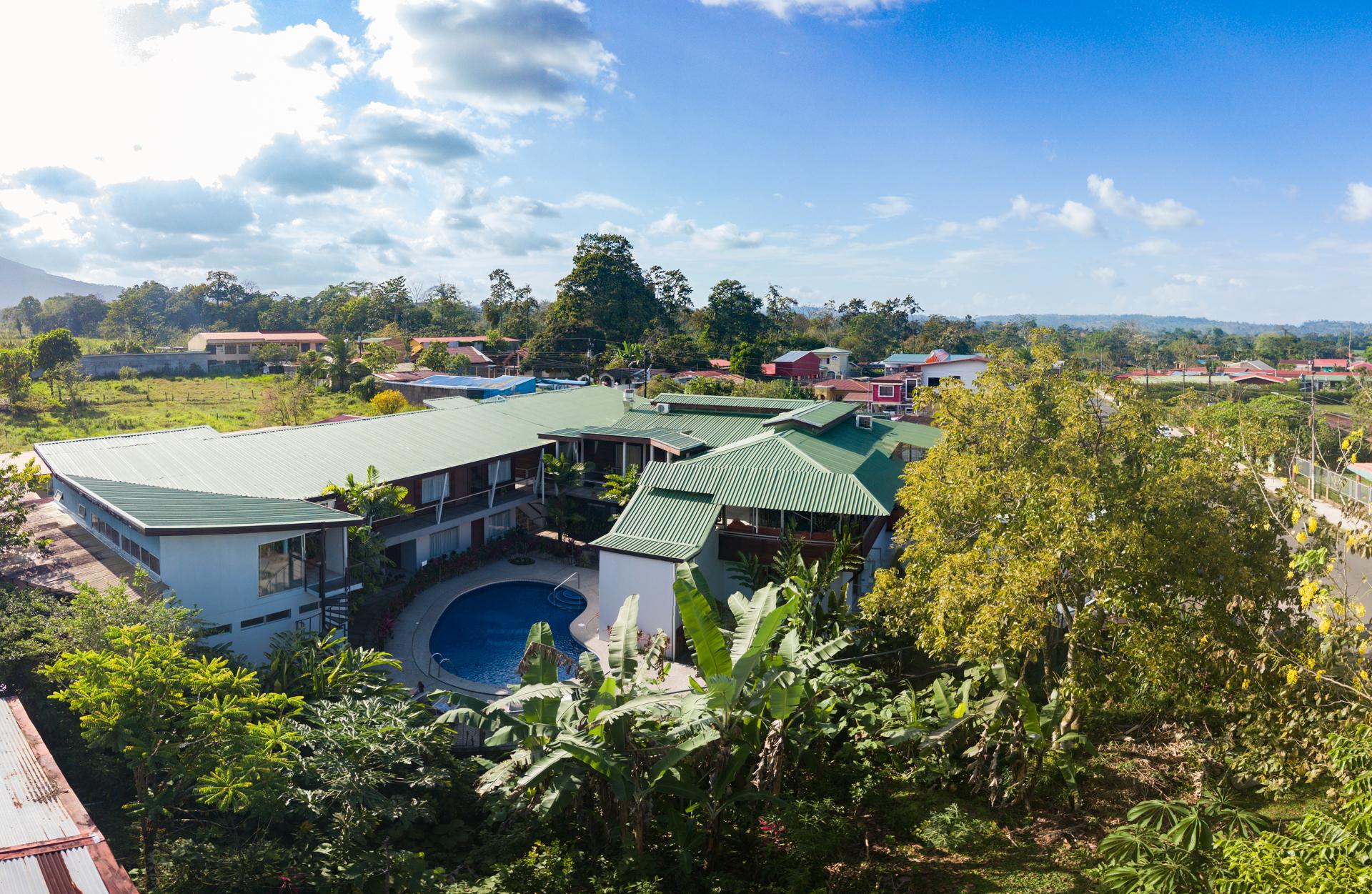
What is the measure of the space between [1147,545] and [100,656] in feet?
47.9

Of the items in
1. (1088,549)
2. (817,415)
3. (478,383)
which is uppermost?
(478,383)

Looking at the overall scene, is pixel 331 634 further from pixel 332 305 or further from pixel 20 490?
pixel 332 305

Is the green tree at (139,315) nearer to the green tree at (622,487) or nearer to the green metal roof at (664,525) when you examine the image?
the green tree at (622,487)

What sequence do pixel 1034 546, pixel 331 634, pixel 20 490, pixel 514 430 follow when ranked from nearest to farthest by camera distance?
pixel 1034 546, pixel 331 634, pixel 20 490, pixel 514 430

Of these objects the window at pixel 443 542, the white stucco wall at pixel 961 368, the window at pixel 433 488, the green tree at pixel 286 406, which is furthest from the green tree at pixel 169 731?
the white stucco wall at pixel 961 368

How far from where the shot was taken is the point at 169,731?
1050cm

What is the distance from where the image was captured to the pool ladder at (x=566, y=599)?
2406 centimetres

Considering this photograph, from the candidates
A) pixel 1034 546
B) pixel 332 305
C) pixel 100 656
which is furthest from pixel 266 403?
pixel 332 305

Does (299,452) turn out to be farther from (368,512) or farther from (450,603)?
(450,603)

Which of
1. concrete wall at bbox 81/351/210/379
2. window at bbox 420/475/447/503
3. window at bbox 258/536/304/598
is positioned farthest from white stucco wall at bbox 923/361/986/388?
concrete wall at bbox 81/351/210/379

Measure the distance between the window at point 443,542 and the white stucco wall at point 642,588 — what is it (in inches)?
311

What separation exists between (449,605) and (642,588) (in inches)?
278

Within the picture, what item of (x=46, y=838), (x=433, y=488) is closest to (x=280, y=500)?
(x=433, y=488)

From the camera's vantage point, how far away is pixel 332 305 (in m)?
109
